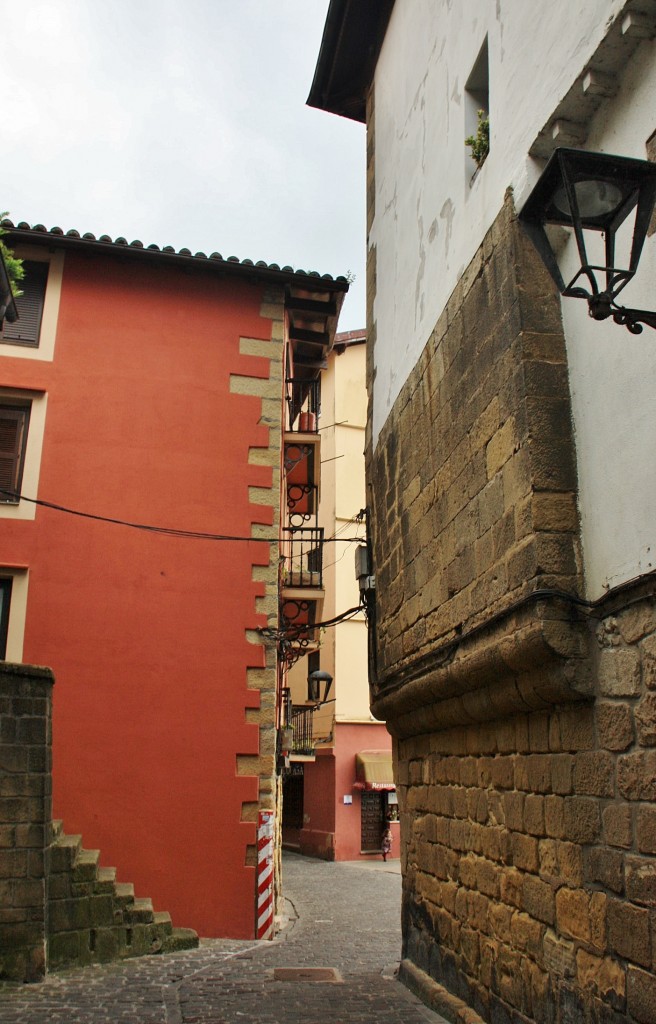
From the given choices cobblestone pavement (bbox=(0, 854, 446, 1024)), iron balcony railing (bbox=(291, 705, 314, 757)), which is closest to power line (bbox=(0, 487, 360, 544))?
cobblestone pavement (bbox=(0, 854, 446, 1024))

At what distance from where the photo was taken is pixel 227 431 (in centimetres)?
1115

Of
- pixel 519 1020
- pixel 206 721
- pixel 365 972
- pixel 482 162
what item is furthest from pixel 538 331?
pixel 206 721

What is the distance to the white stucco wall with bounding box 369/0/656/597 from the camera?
12.9 ft

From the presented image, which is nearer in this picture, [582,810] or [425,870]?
[582,810]

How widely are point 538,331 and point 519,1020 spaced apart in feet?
11.5

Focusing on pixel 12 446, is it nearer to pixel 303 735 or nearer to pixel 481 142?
pixel 481 142

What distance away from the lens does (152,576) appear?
34.1 feet

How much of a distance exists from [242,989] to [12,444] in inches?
250

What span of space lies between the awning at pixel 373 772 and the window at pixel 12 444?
13288mm

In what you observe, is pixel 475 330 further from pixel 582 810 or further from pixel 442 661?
pixel 582 810

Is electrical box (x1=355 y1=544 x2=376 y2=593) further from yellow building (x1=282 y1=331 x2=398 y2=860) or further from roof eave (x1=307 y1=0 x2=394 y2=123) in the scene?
yellow building (x1=282 y1=331 x2=398 y2=860)

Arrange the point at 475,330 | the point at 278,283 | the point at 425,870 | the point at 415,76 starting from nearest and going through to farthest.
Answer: the point at 475,330, the point at 425,870, the point at 415,76, the point at 278,283

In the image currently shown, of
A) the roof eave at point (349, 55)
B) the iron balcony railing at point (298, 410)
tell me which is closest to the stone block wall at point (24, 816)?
the iron balcony railing at point (298, 410)

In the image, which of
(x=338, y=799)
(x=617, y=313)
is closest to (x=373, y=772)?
(x=338, y=799)
